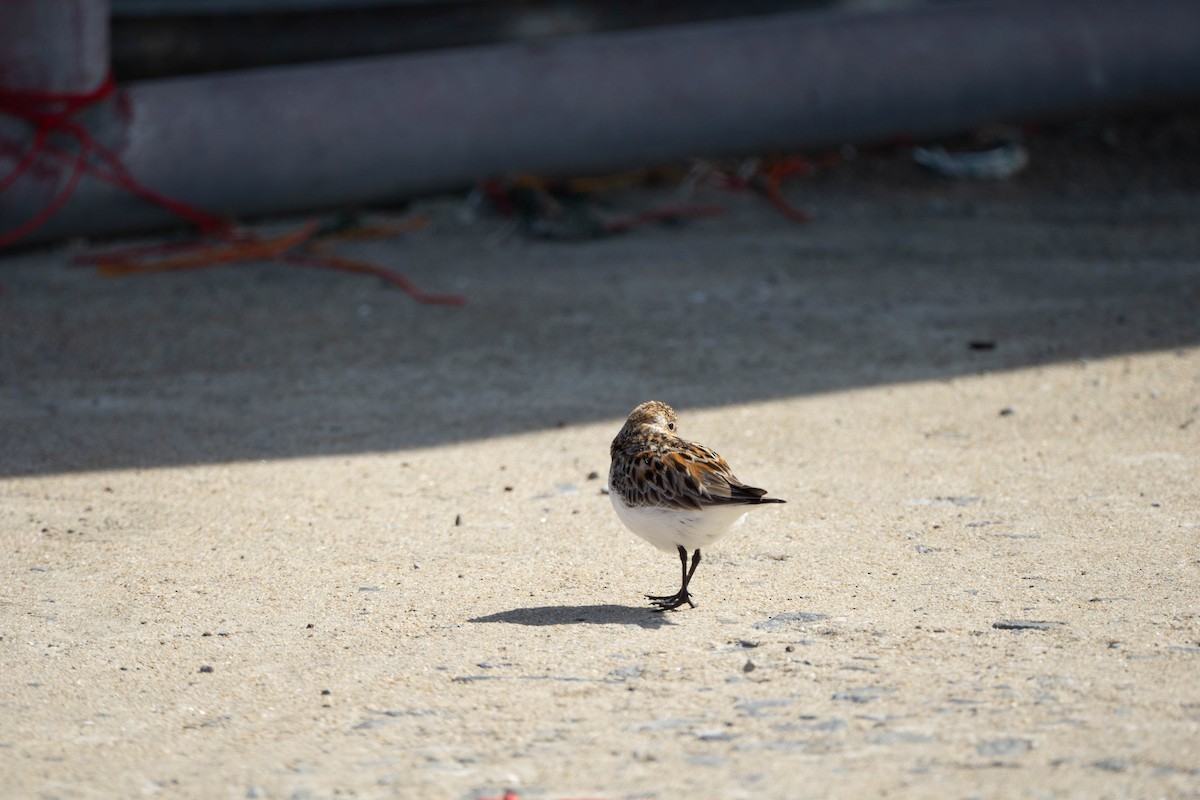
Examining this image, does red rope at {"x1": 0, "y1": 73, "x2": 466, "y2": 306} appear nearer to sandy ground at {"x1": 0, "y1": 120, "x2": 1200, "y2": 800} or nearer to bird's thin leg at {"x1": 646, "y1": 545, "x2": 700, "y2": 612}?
sandy ground at {"x1": 0, "y1": 120, "x2": 1200, "y2": 800}

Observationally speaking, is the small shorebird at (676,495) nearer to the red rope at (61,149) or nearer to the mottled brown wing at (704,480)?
the mottled brown wing at (704,480)

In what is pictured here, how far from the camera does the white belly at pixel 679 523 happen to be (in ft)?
13.6

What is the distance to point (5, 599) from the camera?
454cm

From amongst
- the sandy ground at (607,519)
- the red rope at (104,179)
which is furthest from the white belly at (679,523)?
the red rope at (104,179)

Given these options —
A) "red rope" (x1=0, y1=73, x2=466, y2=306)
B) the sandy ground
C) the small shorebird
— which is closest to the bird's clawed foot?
the small shorebird

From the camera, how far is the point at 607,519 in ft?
17.5

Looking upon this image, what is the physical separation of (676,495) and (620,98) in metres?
5.86

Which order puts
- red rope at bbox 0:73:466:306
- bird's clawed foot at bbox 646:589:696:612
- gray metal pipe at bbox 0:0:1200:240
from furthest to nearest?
gray metal pipe at bbox 0:0:1200:240, red rope at bbox 0:73:466:306, bird's clawed foot at bbox 646:589:696:612

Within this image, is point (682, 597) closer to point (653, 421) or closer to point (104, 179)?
point (653, 421)

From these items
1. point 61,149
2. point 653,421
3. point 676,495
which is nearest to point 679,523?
point 676,495

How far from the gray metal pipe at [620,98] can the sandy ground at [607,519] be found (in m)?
0.55

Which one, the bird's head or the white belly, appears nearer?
the white belly

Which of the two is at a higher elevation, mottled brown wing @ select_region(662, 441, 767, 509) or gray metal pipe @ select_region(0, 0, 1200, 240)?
gray metal pipe @ select_region(0, 0, 1200, 240)

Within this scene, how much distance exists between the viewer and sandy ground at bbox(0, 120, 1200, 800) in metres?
3.42
